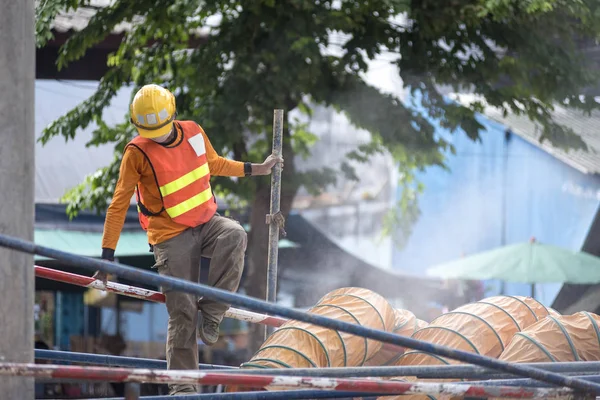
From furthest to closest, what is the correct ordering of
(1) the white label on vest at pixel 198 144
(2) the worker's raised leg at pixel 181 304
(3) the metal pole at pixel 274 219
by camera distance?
(3) the metal pole at pixel 274 219
(1) the white label on vest at pixel 198 144
(2) the worker's raised leg at pixel 181 304

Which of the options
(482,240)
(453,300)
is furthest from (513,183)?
(453,300)

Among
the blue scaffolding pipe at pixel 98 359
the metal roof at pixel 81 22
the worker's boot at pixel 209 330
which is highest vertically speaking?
the metal roof at pixel 81 22

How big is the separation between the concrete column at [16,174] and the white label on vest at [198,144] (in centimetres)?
176

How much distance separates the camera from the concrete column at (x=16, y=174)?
3596mm

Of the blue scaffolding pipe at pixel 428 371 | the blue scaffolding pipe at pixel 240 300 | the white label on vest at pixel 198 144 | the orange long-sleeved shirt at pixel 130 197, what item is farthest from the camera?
the white label on vest at pixel 198 144

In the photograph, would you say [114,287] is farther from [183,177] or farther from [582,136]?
[582,136]

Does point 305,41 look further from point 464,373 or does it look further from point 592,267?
point 592,267

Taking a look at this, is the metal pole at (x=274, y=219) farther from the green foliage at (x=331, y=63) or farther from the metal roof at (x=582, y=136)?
the metal roof at (x=582, y=136)

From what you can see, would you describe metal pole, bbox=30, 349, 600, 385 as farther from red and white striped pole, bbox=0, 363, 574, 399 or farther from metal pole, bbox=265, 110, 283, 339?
metal pole, bbox=265, 110, 283, 339

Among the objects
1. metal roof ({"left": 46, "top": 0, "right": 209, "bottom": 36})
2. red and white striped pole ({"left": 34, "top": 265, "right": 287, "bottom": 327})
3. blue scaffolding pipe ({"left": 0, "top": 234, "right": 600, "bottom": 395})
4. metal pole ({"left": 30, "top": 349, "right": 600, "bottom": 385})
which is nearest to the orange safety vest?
red and white striped pole ({"left": 34, "top": 265, "right": 287, "bottom": 327})

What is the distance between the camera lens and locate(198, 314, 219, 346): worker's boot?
542cm

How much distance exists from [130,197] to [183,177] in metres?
0.33

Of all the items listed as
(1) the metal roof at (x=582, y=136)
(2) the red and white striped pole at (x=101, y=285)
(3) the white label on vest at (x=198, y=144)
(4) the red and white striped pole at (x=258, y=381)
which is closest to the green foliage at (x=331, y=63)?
(3) the white label on vest at (x=198, y=144)

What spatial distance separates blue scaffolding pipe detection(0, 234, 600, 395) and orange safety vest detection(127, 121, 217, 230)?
1.77m
